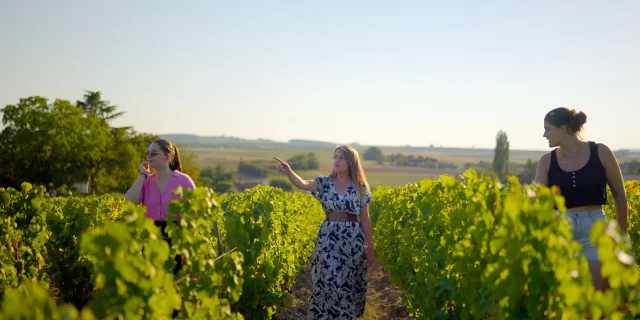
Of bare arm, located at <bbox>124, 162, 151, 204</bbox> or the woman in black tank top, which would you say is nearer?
the woman in black tank top

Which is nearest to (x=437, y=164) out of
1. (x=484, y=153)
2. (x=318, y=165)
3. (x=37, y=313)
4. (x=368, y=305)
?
(x=318, y=165)

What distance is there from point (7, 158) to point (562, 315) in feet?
140

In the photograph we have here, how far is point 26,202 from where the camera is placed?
5.42 metres

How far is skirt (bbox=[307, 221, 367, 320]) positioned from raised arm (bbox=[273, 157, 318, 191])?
362mm

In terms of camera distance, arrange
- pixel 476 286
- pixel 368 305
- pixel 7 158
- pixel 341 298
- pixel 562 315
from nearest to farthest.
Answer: pixel 562 315
pixel 476 286
pixel 341 298
pixel 368 305
pixel 7 158

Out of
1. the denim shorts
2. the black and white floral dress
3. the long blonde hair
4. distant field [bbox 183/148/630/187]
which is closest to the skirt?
the black and white floral dress

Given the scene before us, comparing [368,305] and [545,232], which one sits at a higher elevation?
[545,232]

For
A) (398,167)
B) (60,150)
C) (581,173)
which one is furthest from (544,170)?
(398,167)

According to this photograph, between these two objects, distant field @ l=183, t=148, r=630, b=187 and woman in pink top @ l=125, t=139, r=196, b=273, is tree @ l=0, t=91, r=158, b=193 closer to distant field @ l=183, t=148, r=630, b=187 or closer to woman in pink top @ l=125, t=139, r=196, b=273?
distant field @ l=183, t=148, r=630, b=187

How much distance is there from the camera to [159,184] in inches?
182

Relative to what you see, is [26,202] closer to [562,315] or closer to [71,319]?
[71,319]

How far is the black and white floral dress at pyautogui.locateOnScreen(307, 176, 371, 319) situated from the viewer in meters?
5.32

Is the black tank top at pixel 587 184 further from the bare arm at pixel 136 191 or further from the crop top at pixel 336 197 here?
the bare arm at pixel 136 191

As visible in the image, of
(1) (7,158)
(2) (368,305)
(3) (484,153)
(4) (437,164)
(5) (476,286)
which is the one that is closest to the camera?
(5) (476,286)
